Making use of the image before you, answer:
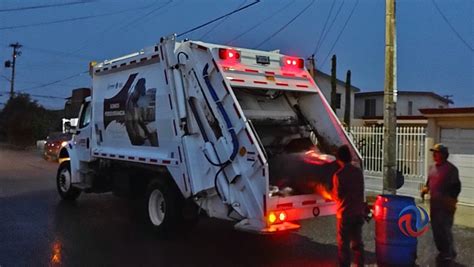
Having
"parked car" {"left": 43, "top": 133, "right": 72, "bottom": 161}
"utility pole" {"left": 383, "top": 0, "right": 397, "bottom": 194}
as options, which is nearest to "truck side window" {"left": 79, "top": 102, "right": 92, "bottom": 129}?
"utility pole" {"left": 383, "top": 0, "right": 397, "bottom": 194}

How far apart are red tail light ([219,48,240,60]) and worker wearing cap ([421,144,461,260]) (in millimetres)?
3049

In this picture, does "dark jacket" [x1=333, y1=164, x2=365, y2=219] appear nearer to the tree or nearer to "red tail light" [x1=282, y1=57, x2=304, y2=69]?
"red tail light" [x1=282, y1=57, x2=304, y2=69]

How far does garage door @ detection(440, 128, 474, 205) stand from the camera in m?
11.9

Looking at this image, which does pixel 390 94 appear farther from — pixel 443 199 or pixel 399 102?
pixel 399 102

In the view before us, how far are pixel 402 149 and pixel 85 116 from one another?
8081 mm

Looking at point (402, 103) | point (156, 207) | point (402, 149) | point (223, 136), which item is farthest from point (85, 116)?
point (402, 103)

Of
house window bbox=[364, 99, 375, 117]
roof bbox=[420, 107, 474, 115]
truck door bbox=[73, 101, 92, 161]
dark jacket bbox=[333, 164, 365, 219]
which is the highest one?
house window bbox=[364, 99, 375, 117]

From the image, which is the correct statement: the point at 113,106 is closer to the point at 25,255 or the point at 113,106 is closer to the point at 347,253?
the point at 25,255

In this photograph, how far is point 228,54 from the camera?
7.38 m

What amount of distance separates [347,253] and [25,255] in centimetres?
418

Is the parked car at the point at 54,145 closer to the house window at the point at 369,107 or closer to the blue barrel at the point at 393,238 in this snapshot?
the blue barrel at the point at 393,238

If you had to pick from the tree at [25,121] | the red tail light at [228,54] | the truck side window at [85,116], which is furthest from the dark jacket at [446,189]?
the tree at [25,121]

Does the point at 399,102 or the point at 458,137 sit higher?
the point at 399,102

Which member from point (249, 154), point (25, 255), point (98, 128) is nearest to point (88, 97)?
point (98, 128)
